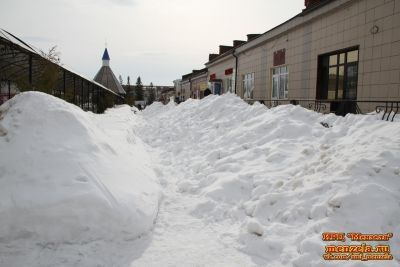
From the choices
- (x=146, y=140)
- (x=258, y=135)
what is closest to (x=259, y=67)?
(x=146, y=140)

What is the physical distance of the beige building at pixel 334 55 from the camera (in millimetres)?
9086

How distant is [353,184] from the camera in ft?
13.8

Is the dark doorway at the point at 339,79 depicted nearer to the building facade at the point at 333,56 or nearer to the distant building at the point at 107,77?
the building facade at the point at 333,56

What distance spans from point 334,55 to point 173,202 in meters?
9.61

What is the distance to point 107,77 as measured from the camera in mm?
41781

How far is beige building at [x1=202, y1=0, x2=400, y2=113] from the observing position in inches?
358

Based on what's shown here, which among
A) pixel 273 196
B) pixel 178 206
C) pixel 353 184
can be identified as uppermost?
pixel 353 184

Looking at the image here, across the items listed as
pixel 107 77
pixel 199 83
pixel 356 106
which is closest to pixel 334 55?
pixel 356 106

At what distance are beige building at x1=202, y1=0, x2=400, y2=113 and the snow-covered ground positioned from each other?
3.73m

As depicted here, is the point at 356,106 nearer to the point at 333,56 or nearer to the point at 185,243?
the point at 333,56

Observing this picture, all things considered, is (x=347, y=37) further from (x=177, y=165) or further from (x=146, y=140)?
(x=146, y=140)

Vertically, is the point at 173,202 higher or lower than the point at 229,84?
lower

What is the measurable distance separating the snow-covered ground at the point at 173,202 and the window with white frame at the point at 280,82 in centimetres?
894

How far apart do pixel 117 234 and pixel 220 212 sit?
1.81 meters
